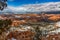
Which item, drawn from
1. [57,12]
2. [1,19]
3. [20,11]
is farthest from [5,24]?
[57,12]

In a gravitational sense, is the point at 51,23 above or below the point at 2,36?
above

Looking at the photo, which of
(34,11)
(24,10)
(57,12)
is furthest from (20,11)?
(57,12)

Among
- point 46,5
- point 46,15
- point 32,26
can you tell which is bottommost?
point 32,26

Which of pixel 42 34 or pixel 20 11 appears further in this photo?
pixel 20 11

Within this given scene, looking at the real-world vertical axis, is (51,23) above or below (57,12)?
below

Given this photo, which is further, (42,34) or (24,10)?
(24,10)

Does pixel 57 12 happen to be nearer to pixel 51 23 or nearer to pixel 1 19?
pixel 51 23

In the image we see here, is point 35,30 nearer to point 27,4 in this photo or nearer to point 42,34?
point 42,34

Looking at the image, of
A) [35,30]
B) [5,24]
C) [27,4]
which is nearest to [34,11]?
[27,4]
